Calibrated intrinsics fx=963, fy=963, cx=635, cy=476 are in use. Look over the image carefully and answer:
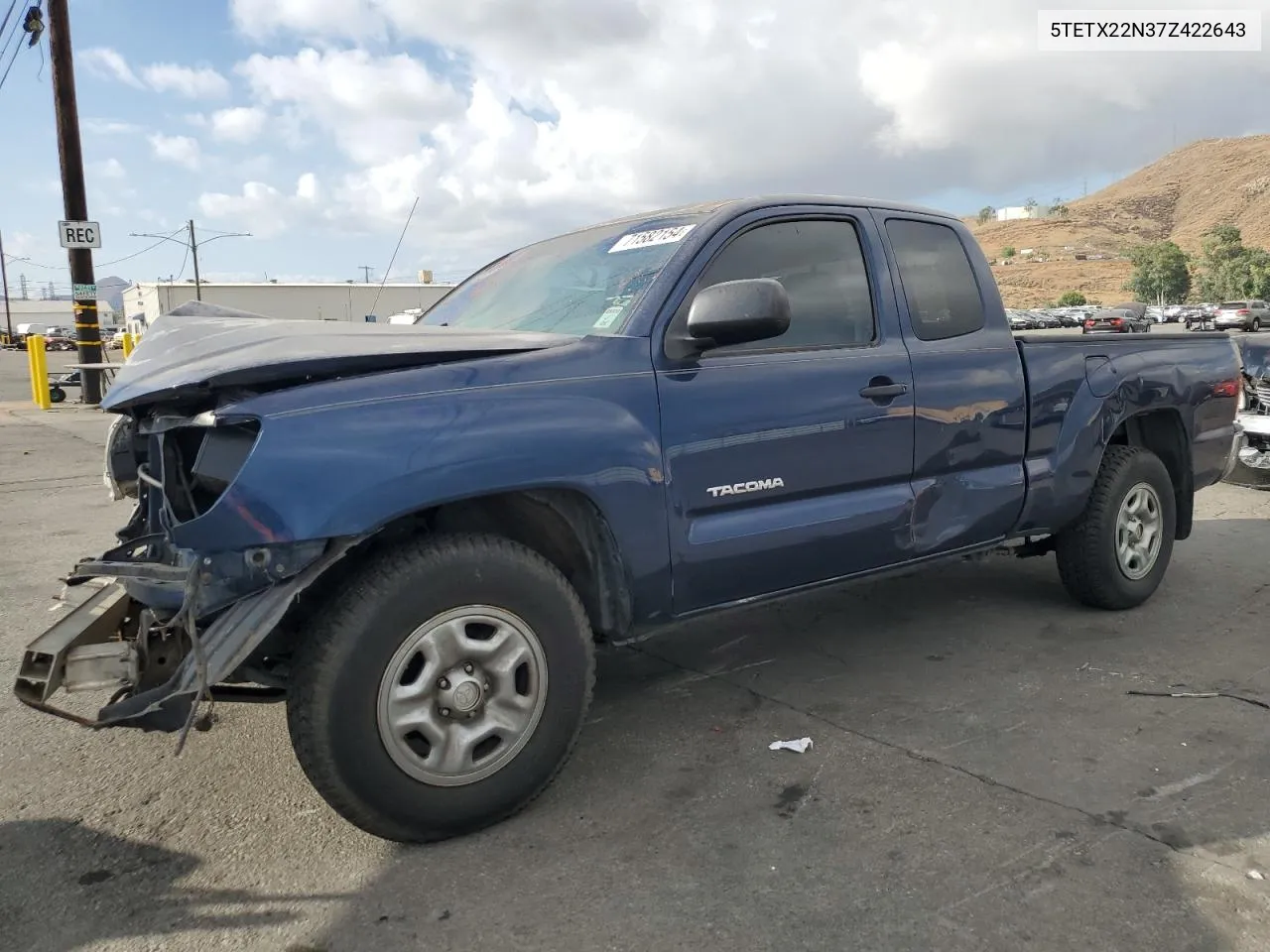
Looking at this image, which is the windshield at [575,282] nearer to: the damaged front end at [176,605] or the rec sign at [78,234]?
the damaged front end at [176,605]

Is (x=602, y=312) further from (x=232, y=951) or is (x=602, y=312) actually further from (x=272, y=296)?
(x=272, y=296)

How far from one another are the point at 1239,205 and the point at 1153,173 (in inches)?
1642

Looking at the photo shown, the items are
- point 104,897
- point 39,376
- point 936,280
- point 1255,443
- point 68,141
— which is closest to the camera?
point 104,897

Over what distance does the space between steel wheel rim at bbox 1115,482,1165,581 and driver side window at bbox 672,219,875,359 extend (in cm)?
189

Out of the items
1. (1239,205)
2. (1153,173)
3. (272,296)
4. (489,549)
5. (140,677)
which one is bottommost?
(140,677)

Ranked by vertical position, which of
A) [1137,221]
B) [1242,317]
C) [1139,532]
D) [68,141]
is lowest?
[1139,532]

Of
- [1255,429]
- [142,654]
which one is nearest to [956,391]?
[142,654]

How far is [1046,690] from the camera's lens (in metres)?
3.75

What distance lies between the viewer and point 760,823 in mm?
2783

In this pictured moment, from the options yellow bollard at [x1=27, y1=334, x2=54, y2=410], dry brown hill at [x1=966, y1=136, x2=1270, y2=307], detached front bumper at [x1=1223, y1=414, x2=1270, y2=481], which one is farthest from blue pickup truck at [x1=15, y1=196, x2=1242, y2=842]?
dry brown hill at [x1=966, y1=136, x2=1270, y2=307]

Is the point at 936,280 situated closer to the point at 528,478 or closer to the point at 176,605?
the point at 528,478

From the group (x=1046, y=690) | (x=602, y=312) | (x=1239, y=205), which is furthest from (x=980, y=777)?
(x=1239, y=205)

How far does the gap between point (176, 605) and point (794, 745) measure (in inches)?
78.2

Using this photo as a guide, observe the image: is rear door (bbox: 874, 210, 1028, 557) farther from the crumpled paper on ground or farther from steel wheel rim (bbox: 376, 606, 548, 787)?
steel wheel rim (bbox: 376, 606, 548, 787)
